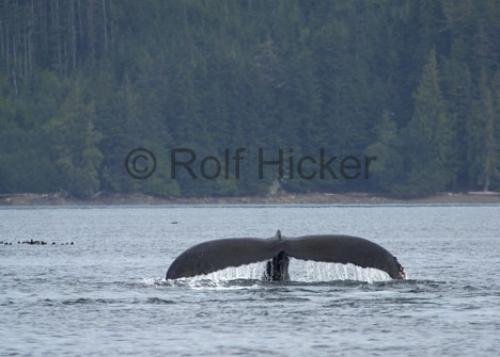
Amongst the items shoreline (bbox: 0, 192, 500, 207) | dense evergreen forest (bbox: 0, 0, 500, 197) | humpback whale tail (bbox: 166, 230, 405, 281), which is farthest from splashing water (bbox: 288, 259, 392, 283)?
dense evergreen forest (bbox: 0, 0, 500, 197)

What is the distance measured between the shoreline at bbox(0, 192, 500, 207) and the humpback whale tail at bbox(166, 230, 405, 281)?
94753 millimetres

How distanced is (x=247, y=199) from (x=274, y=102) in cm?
A: 1191

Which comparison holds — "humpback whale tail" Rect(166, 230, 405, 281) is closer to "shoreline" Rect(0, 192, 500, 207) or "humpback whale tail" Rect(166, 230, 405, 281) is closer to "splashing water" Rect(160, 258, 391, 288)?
"splashing water" Rect(160, 258, 391, 288)

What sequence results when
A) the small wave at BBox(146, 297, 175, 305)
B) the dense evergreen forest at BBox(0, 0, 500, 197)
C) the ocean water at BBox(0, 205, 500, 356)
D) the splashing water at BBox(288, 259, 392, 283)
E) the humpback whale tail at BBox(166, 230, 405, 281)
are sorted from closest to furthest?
the ocean water at BBox(0, 205, 500, 356)
the humpback whale tail at BBox(166, 230, 405, 281)
the small wave at BBox(146, 297, 175, 305)
the splashing water at BBox(288, 259, 392, 283)
the dense evergreen forest at BBox(0, 0, 500, 197)

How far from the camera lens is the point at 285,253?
79.8ft

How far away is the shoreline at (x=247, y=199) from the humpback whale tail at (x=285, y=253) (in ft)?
311

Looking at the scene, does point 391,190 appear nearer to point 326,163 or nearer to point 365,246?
point 326,163

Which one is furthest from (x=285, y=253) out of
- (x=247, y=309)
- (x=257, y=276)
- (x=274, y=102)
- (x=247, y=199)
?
(x=274, y=102)

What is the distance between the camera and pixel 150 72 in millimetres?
137750

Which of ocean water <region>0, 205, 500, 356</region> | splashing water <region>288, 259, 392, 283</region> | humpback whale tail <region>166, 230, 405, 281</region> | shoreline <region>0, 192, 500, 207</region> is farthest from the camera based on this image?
shoreline <region>0, 192, 500, 207</region>

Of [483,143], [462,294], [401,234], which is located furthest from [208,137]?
[462,294]

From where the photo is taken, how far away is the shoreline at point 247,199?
12006 centimetres

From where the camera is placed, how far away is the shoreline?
394ft

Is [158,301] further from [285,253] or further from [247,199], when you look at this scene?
[247,199]
